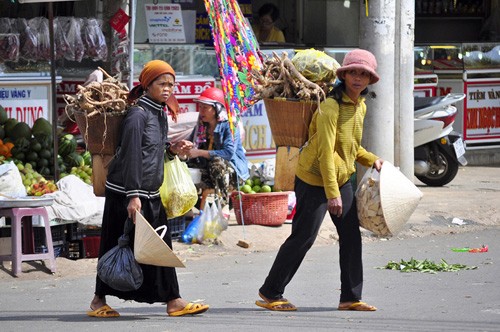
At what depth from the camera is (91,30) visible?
35.5ft

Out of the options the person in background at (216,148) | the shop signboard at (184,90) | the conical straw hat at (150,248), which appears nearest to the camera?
the conical straw hat at (150,248)

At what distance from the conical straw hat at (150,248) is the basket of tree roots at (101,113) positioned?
774 mm

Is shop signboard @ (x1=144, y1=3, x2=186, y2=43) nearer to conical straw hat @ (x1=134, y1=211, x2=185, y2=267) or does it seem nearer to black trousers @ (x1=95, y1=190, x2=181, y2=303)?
black trousers @ (x1=95, y1=190, x2=181, y2=303)

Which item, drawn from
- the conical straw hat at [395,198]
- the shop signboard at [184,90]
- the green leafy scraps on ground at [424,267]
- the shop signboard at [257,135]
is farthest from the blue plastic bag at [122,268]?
the shop signboard at [257,135]

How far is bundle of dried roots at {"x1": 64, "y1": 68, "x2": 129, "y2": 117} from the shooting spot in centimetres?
734

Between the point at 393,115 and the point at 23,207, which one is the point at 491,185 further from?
the point at 23,207

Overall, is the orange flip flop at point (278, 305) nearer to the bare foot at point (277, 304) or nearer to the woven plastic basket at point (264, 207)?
the bare foot at point (277, 304)

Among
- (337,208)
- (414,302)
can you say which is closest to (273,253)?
(414,302)

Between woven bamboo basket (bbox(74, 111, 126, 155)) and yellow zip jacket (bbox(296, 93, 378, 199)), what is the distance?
1192 mm

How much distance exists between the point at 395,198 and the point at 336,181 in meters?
0.44

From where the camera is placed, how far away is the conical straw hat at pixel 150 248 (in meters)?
6.58

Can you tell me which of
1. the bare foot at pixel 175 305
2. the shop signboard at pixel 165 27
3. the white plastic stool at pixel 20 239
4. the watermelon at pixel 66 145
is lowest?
the bare foot at pixel 175 305

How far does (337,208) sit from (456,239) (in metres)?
4.21

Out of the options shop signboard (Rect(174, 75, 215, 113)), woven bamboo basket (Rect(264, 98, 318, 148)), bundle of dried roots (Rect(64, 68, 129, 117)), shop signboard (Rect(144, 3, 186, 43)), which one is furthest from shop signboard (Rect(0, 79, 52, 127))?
woven bamboo basket (Rect(264, 98, 318, 148))
